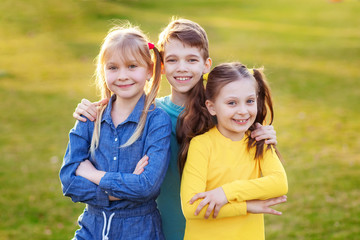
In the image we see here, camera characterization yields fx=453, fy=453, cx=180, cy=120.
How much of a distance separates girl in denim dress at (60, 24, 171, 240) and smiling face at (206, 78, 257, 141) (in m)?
0.35

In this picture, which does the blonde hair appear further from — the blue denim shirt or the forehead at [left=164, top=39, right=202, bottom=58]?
the forehead at [left=164, top=39, right=202, bottom=58]

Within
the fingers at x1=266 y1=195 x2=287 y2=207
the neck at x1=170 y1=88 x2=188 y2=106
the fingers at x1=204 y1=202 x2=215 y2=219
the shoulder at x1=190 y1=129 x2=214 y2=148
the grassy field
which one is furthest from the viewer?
the grassy field

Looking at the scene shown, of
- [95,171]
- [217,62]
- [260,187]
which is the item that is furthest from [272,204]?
[217,62]

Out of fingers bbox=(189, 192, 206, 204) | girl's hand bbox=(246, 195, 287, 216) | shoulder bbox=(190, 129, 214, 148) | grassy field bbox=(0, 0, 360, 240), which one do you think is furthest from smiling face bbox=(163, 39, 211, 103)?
grassy field bbox=(0, 0, 360, 240)

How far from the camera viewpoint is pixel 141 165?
258 cm

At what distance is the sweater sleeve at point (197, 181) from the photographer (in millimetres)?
2514

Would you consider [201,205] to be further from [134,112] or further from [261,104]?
[261,104]

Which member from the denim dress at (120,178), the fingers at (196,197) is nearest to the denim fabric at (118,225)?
the denim dress at (120,178)

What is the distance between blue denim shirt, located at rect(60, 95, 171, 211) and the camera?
2514mm

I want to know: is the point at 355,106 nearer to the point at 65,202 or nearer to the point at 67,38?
the point at 65,202

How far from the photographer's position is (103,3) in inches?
924

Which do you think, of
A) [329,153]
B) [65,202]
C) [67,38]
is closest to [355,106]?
[329,153]

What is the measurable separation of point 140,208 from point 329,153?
16.9 ft

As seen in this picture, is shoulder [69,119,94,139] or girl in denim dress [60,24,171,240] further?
shoulder [69,119,94,139]
